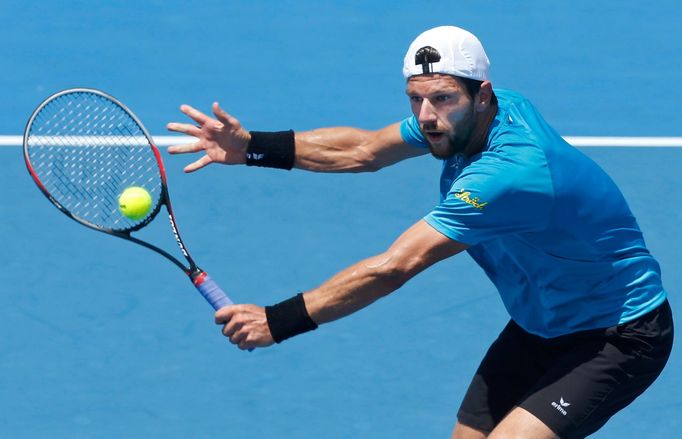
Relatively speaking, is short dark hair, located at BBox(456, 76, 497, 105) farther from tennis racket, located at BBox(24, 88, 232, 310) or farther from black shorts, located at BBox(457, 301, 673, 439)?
tennis racket, located at BBox(24, 88, 232, 310)

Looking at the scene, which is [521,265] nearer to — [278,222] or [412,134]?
[412,134]

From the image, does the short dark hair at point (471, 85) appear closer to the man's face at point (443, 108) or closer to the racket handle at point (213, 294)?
the man's face at point (443, 108)

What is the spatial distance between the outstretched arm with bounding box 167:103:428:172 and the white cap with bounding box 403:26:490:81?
0.92m

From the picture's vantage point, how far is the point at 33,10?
36.7 ft

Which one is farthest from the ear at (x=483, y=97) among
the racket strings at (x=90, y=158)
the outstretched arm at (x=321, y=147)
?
the racket strings at (x=90, y=158)

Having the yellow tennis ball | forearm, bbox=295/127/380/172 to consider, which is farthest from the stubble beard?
the yellow tennis ball

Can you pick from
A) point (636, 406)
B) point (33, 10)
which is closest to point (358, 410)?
point (636, 406)

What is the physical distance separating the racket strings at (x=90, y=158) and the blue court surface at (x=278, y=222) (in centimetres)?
30

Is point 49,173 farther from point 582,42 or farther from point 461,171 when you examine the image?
point 582,42

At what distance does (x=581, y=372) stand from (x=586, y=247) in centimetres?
51

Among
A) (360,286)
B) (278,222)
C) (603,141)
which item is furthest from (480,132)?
(603,141)

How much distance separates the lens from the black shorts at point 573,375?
5.54 m

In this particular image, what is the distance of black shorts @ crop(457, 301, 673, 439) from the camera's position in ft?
18.2

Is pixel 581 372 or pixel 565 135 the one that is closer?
pixel 581 372
